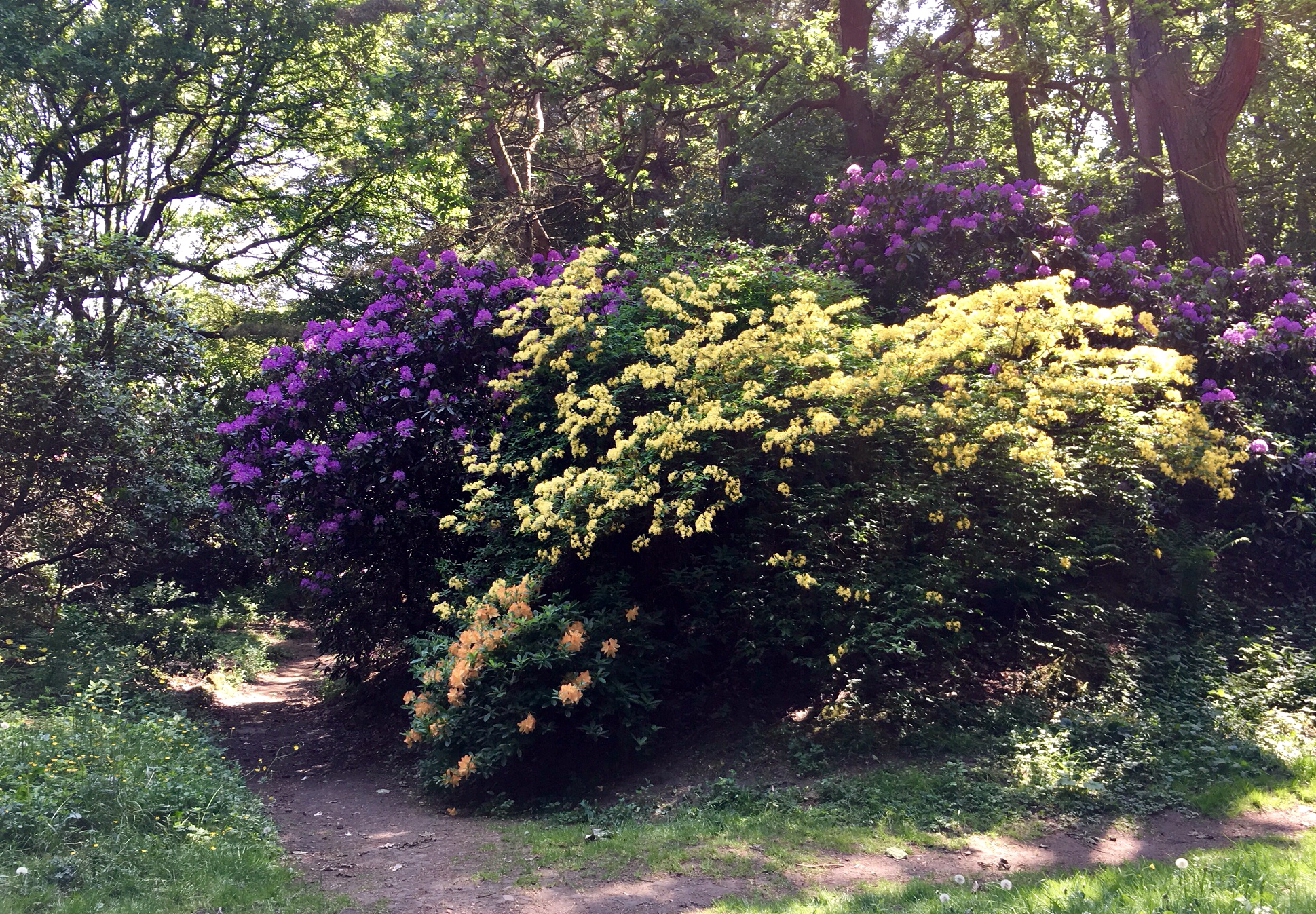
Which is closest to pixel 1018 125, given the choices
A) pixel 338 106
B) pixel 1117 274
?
pixel 1117 274

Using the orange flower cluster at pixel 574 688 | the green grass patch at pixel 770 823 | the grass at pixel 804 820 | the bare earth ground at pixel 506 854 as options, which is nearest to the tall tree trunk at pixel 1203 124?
the grass at pixel 804 820

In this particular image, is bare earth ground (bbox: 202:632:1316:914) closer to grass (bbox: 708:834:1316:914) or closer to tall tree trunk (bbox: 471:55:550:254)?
grass (bbox: 708:834:1316:914)

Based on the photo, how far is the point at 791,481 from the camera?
6594mm

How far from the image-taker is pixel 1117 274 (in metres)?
9.48

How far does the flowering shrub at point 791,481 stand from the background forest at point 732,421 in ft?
0.13

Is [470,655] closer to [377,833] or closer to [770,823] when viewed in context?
[377,833]

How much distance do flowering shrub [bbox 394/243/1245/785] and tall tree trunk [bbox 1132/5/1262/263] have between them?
5024mm

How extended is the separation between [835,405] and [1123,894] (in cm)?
340

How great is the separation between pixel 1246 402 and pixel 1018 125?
7054 mm

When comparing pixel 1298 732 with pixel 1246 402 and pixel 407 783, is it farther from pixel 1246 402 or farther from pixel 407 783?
pixel 407 783

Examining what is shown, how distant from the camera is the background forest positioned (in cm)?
632

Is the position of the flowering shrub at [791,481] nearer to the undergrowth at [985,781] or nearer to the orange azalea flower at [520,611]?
the orange azalea flower at [520,611]

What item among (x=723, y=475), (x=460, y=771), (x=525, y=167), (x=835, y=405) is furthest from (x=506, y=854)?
(x=525, y=167)

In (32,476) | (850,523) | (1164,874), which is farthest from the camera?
(32,476)
